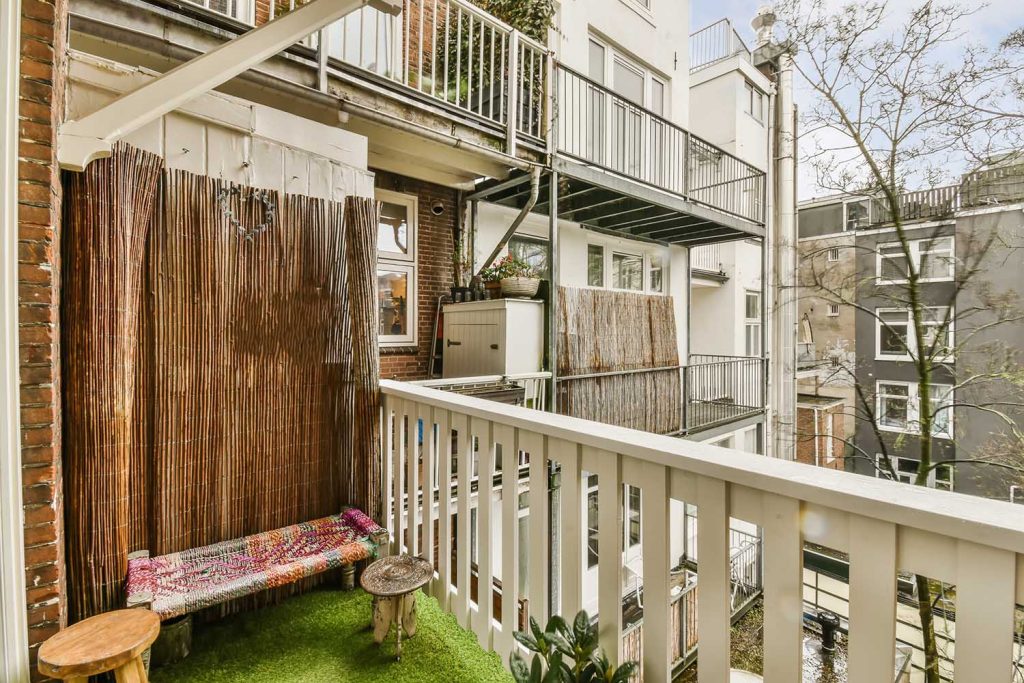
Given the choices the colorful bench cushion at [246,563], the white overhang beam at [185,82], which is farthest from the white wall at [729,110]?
the colorful bench cushion at [246,563]

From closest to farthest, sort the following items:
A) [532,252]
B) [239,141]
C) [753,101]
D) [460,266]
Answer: [239,141] → [460,266] → [532,252] → [753,101]

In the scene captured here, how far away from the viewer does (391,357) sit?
4.85 meters

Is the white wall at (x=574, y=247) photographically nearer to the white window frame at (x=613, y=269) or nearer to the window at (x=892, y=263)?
the white window frame at (x=613, y=269)

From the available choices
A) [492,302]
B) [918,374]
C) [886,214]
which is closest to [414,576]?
[492,302]

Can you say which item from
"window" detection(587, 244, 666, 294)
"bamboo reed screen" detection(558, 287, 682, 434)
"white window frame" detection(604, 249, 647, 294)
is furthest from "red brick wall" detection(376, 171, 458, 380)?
"white window frame" detection(604, 249, 647, 294)

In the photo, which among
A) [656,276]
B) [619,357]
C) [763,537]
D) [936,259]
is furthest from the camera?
[656,276]

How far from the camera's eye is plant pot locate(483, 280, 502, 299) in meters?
4.70

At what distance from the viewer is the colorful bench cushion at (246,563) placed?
1729 millimetres

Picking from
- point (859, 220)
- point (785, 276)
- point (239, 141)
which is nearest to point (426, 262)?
point (239, 141)

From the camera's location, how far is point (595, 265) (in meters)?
7.45

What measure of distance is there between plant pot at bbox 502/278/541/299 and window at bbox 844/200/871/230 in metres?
3.75

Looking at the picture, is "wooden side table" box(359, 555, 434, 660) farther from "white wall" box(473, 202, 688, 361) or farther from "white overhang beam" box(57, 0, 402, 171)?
"white wall" box(473, 202, 688, 361)

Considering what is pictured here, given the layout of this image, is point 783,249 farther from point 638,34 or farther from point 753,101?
point 753,101

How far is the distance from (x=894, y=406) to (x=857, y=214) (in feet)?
7.22
